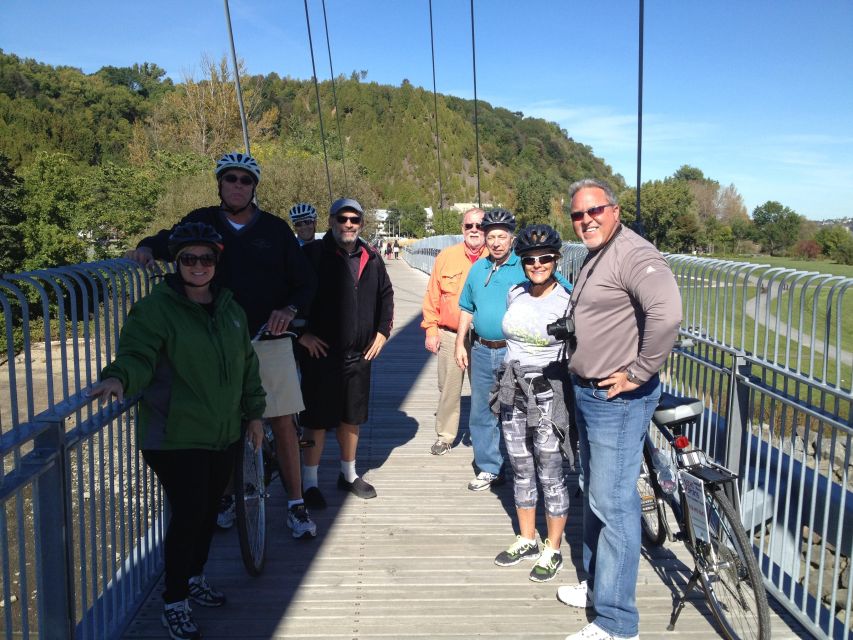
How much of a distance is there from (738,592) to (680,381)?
2.03 m

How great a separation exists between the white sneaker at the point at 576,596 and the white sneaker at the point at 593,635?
36cm

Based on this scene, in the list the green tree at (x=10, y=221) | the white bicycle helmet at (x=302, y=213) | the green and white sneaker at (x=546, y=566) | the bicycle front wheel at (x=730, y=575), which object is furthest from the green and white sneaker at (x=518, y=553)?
the green tree at (x=10, y=221)

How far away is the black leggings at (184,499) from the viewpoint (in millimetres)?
3180

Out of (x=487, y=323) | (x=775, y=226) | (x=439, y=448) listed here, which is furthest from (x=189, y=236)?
(x=775, y=226)

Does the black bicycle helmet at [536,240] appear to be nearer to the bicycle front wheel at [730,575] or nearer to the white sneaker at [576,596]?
the bicycle front wheel at [730,575]

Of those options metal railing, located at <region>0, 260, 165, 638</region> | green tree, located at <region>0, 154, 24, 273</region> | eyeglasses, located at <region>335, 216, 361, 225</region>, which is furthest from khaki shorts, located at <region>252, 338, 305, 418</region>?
green tree, located at <region>0, 154, 24, 273</region>

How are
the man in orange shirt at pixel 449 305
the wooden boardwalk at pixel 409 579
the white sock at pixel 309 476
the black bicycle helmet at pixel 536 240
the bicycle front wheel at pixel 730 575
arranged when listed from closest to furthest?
the bicycle front wheel at pixel 730 575
the wooden boardwalk at pixel 409 579
the black bicycle helmet at pixel 536 240
the white sock at pixel 309 476
the man in orange shirt at pixel 449 305

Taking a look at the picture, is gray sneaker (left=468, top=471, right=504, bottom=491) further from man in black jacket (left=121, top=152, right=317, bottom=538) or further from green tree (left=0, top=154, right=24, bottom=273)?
green tree (left=0, top=154, right=24, bottom=273)

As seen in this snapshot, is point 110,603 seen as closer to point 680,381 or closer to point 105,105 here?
point 680,381

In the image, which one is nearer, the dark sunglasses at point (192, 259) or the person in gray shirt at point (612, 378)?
the person in gray shirt at point (612, 378)

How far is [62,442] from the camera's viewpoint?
8.79ft

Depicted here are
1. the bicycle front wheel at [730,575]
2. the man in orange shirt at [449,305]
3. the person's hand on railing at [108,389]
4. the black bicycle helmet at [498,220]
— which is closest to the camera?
→ the person's hand on railing at [108,389]

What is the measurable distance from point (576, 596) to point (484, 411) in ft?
5.82

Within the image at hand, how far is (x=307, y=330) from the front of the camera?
485 cm
